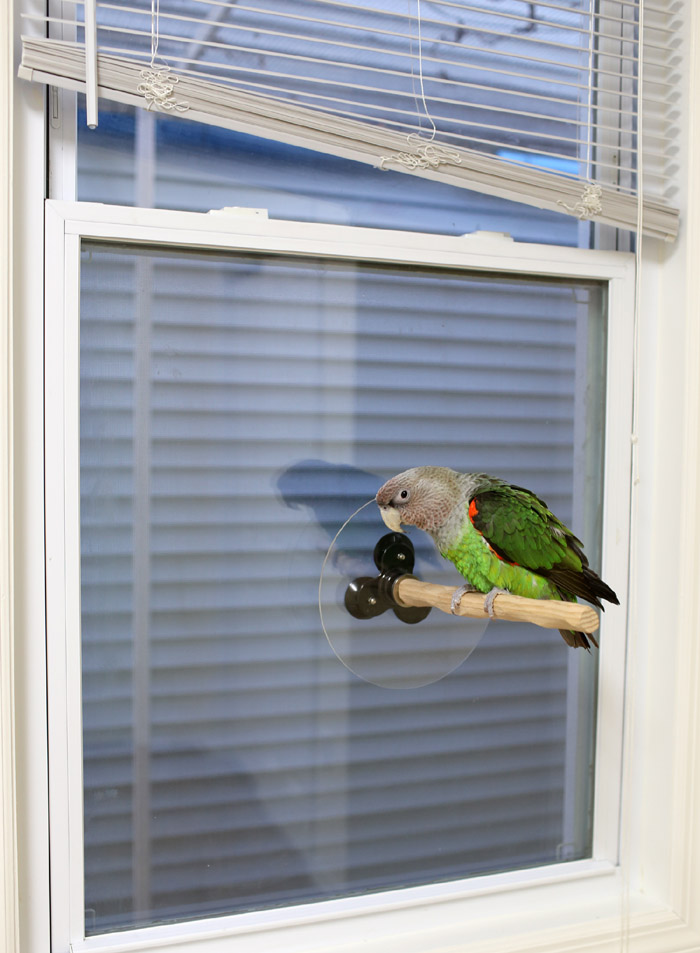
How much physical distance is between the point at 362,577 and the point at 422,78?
2.34ft

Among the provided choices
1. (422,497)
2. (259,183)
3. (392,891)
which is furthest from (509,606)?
(259,183)

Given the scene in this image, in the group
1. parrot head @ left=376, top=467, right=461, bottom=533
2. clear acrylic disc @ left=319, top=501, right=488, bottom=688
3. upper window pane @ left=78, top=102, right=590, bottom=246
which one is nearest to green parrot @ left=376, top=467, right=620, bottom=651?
parrot head @ left=376, top=467, right=461, bottom=533

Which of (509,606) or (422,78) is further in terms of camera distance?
(422,78)

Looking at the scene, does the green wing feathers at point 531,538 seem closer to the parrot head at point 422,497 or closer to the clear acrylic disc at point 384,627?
A: the parrot head at point 422,497

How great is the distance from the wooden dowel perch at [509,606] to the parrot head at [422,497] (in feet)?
0.29

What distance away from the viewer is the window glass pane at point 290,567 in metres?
0.99

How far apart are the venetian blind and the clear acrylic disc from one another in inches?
20.0

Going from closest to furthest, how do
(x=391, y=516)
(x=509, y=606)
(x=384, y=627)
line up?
(x=509, y=606), (x=391, y=516), (x=384, y=627)

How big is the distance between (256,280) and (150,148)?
0.70 ft

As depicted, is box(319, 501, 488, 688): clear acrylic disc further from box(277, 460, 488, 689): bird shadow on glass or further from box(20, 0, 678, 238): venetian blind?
box(20, 0, 678, 238): venetian blind

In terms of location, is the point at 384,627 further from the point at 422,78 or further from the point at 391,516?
the point at 422,78

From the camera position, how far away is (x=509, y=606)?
866mm

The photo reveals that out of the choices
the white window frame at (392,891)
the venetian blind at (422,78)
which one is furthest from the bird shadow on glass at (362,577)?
the venetian blind at (422,78)

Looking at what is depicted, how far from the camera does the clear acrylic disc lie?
1.06 m
